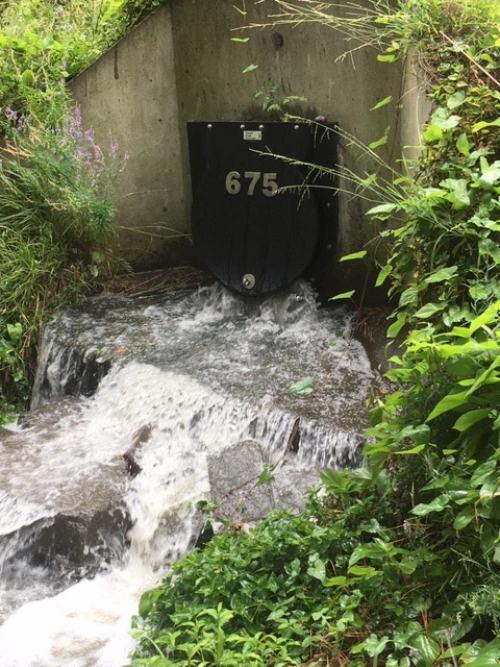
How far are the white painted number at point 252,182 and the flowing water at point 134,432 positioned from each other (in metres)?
0.73

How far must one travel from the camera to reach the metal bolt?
5.91m

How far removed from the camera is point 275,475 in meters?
4.09

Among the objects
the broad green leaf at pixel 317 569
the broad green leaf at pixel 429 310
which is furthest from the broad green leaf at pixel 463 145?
the broad green leaf at pixel 317 569

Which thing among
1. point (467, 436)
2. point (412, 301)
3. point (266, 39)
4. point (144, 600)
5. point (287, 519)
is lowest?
point (144, 600)

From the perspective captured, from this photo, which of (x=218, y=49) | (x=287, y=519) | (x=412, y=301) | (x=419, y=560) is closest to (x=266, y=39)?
(x=218, y=49)

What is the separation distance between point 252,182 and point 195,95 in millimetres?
1022

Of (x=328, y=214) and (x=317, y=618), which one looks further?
(x=328, y=214)

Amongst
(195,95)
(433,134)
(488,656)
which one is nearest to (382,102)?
(433,134)

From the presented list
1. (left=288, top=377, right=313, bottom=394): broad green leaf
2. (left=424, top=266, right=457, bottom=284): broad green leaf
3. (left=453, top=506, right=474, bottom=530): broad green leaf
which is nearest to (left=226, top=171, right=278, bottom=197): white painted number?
(left=288, top=377, right=313, bottom=394): broad green leaf

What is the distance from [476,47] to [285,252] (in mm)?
1995

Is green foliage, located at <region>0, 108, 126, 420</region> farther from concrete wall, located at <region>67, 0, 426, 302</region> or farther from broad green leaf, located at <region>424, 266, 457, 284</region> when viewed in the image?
broad green leaf, located at <region>424, 266, 457, 284</region>

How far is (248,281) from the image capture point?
593cm

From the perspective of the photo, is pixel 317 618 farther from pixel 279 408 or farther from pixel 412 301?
pixel 279 408

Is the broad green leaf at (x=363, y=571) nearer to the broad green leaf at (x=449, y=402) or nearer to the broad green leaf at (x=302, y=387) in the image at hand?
the broad green leaf at (x=449, y=402)
